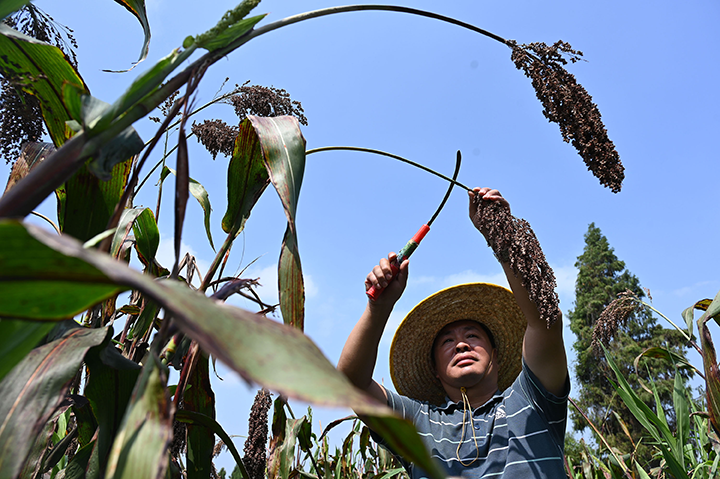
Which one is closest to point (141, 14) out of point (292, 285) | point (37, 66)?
point (37, 66)

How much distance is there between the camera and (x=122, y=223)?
3.40 feet

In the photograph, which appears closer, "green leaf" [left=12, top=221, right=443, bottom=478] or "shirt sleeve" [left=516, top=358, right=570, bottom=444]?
"green leaf" [left=12, top=221, right=443, bottom=478]

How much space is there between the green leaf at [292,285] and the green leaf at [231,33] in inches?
10.7

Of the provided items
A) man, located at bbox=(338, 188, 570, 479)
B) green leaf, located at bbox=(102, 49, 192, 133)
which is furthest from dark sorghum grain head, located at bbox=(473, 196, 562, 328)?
green leaf, located at bbox=(102, 49, 192, 133)

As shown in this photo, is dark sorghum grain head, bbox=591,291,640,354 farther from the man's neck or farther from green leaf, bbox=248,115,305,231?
green leaf, bbox=248,115,305,231

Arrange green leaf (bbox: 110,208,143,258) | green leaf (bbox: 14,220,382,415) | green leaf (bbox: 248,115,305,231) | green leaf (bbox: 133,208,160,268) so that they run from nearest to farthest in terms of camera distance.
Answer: green leaf (bbox: 14,220,382,415)
green leaf (bbox: 248,115,305,231)
green leaf (bbox: 110,208,143,258)
green leaf (bbox: 133,208,160,268)

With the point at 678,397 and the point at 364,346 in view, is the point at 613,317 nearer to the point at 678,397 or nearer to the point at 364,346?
the point at 678,397

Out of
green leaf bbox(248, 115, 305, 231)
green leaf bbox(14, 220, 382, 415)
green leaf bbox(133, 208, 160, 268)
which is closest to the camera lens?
green leaf bbox(14, 220, 382, 415)

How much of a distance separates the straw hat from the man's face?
0.06 metres

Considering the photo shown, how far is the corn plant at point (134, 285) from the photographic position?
0.29 metres

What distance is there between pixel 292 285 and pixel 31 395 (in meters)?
0.34

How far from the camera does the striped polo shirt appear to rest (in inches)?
67.4

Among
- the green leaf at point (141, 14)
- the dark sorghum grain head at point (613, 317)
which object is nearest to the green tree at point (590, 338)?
the dark sorghum grain head at point (613, 317)

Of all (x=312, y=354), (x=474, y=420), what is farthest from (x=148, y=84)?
(x=474, y=420)
